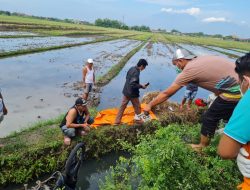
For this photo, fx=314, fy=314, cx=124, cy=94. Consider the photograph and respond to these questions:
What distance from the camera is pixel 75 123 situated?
6.18 metres

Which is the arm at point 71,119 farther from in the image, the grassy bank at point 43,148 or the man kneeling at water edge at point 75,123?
the grassy bank at point 43,148

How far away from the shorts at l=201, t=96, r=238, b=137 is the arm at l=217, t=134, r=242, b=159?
1866 mm

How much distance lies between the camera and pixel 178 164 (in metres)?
2.75

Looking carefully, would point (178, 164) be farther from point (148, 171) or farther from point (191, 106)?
point (191, 106)

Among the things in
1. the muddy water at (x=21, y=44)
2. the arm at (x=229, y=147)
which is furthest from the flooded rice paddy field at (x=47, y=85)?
the arm at (x=229, y=147)

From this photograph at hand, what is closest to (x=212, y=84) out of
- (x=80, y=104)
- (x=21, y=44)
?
(x=80, y=104)

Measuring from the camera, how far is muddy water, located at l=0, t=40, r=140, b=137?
861 cm

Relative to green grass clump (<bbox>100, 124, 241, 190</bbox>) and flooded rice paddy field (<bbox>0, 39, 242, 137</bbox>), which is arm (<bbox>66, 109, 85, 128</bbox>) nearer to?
flooded rice paddy field (<bbox>0, 39, 242, 137</bbox>)

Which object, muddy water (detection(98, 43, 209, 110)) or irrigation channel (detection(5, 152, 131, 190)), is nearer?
irrigation channel (detection(5, 152, 131, 190))

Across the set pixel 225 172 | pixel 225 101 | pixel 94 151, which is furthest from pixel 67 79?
pixel 225 172

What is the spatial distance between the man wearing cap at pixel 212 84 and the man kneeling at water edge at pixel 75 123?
2.36 m

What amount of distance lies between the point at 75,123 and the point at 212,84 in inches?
122

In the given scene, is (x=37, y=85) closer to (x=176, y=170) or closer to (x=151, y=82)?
(x=151, y=82)

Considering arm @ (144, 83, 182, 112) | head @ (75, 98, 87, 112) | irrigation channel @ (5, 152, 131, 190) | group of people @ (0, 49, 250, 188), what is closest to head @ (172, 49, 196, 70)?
group of people @ (0, 49, 250, 188)
